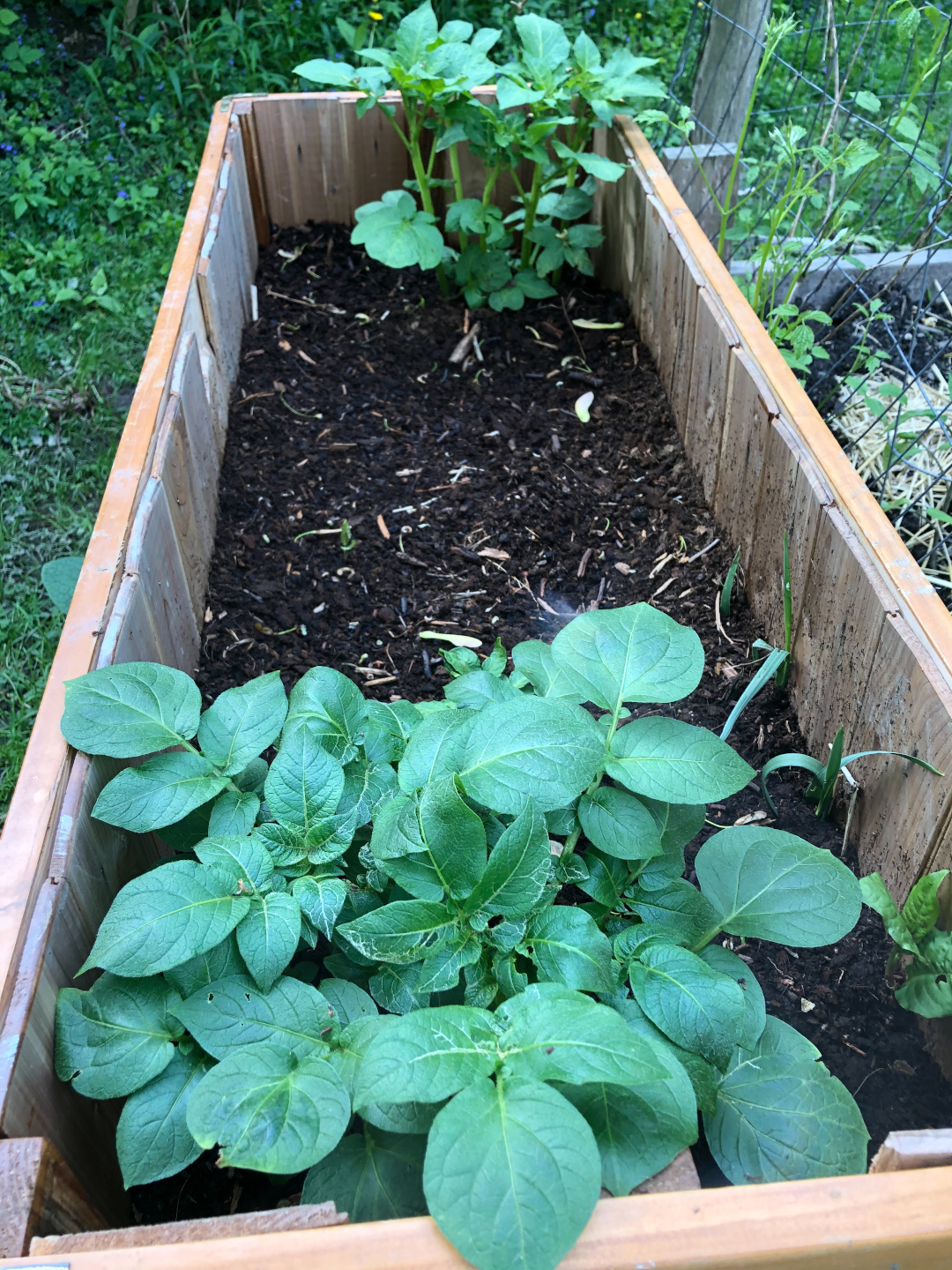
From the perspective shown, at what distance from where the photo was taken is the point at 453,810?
3.49ft

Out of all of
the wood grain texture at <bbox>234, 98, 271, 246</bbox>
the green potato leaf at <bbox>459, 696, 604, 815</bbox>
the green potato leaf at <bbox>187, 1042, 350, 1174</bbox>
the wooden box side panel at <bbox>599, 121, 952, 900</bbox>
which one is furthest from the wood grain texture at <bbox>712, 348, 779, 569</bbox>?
the wood grain texture at <bbox>234, 98, 271, 246</bbox>

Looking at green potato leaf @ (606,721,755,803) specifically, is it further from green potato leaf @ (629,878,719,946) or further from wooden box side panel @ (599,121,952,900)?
wooden box side panel @ (599,121,952,900)

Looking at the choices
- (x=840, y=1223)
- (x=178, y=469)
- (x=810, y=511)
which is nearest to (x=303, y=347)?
(x=178, y=469)

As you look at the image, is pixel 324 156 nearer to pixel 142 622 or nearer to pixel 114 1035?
pixel 142 622

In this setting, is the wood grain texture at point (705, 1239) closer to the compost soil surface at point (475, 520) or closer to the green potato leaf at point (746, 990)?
the green potato leaf at point (746, 990)

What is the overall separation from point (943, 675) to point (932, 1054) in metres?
0.51

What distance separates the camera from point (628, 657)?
4.37 ft

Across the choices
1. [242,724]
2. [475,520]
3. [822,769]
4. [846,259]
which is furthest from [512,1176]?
[846,259]

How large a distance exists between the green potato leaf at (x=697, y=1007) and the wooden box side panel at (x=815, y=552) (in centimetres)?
42

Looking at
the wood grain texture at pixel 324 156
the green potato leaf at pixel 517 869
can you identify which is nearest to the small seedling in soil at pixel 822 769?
the green potato leaf at pixel 517 869

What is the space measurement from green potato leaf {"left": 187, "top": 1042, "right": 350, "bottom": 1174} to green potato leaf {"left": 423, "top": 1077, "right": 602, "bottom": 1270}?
14cm

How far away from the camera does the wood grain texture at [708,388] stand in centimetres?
204

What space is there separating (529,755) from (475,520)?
1222 mm

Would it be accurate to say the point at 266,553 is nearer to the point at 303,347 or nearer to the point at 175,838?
the point at 303,347
